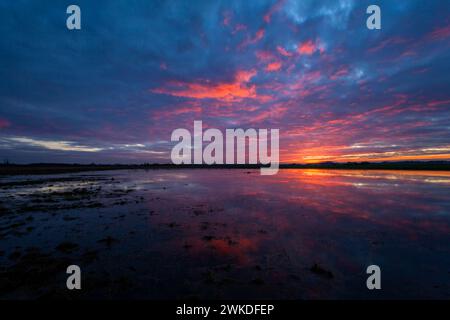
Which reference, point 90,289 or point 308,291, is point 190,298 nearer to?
point 90,289

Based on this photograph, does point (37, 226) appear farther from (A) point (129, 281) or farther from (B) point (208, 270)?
(B) point (208, 270)

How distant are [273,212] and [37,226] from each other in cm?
1567

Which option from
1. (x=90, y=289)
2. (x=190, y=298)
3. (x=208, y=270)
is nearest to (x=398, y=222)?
(x=208, y=270)

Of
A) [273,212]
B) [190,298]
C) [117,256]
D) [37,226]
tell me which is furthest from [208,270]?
[37,226]

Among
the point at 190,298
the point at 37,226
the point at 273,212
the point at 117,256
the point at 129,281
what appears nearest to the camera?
the point at 190,298

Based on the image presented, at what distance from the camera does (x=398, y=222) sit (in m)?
12.9

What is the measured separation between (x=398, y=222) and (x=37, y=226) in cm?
2241

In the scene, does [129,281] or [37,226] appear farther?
[37,226]

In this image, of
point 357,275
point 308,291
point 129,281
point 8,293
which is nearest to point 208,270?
point 129,281
